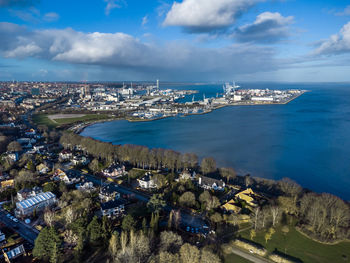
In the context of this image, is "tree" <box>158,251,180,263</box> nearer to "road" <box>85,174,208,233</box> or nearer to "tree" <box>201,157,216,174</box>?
"road" <box>85,174,208,233</box>

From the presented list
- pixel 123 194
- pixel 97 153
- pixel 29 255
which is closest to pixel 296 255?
pixel 123 194

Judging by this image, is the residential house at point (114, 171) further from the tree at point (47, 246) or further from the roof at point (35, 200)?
the tree at point (47, 246)

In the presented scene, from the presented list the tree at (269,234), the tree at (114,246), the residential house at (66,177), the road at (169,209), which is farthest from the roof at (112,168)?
the tree at (269,234)

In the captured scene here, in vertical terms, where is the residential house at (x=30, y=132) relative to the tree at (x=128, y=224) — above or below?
above

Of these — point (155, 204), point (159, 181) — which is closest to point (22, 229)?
point (155, 204)

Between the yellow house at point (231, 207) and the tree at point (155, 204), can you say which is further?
the yellow house at point (231, 207)

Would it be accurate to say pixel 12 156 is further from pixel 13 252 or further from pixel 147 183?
pixel 13 252

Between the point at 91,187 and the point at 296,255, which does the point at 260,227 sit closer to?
the point at 296,255
